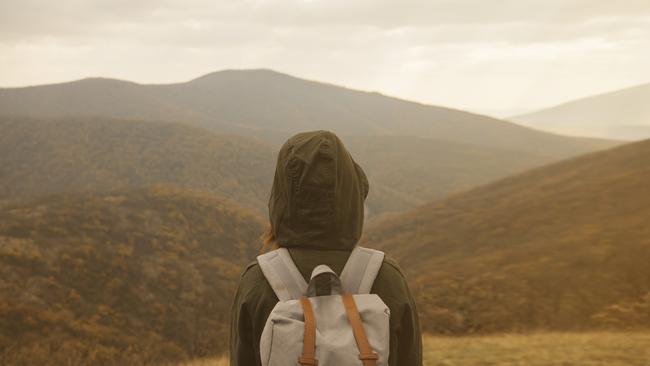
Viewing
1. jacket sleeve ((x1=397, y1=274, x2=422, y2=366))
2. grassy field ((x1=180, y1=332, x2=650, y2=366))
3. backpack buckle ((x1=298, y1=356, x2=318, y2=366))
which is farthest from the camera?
grassy field ((x1=180, y1=332, x2=650, y2=366))

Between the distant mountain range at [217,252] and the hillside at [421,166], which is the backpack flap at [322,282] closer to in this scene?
the distant mountain range at [217,252]

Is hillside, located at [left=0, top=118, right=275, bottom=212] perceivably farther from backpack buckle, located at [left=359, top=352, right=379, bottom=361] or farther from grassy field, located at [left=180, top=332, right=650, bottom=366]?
backpack buckle, located at [left=359, top=352, right=379, bottom=361]

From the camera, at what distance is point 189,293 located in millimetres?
19031

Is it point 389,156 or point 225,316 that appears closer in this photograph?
point 225,316

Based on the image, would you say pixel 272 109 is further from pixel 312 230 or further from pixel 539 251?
pixel 312 230

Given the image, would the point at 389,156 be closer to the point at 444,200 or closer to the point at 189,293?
the point at 444,200

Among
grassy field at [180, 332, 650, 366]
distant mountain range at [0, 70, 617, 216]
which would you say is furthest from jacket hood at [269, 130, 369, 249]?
distant mountain range at [0, 70, 617, 216]

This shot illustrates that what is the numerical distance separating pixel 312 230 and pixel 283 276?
26 cm

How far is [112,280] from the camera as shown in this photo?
18.0 metres

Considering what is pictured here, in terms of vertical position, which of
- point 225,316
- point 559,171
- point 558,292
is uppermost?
point 559,171

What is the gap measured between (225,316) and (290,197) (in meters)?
16.1

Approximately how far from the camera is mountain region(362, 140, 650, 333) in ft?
46.8

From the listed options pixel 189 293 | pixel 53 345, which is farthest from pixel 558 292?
pixel 53 345

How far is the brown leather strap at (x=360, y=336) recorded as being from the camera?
246 cm
